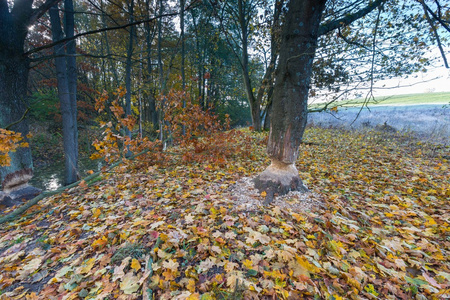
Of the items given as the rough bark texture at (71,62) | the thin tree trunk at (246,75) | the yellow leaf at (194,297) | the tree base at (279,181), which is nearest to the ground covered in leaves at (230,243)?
the yellow leaf at (194,297)

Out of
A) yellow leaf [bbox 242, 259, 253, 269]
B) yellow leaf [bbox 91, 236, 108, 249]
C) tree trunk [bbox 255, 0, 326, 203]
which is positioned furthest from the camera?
tree trunk [bbox 255, 0, 326, 203]

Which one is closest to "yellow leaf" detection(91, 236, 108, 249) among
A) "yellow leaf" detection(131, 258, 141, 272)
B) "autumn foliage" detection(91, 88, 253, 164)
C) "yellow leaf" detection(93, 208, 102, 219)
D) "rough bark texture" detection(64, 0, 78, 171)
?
"yellow leaf" detection(131, 258, 141, 272)

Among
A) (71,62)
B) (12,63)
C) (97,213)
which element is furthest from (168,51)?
(97,213)

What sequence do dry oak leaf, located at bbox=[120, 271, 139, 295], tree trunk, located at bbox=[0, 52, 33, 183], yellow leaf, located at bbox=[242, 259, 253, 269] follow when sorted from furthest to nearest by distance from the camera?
1. tree trunk, located at bbox=[0, 52, 33, 183]
2. yellow leaf, located at bbox=[242, 259, 253, 269]
3. dry oak leaf, located at bbox=[120, 271, 139, 295]

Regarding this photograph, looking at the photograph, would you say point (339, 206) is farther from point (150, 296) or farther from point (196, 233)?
point (150, 296)

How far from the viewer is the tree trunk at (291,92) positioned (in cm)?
232

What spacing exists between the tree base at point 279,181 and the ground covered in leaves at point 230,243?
167 millimetres

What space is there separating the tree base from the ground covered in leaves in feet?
0.55

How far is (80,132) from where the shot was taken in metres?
13.4

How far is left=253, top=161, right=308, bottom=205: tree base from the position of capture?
8.73 feet

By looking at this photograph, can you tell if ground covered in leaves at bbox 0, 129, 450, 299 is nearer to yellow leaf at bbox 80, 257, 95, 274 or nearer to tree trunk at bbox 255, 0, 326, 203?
yellow leaf at bbox 80, 257, 95, 274

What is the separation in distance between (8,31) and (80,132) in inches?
503

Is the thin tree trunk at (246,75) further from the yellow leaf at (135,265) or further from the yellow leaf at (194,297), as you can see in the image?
the yellow leaf at (194,297)

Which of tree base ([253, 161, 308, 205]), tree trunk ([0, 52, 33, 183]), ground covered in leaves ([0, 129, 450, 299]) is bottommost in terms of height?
ground covered in leaves ([0, 129, 450, 299])
